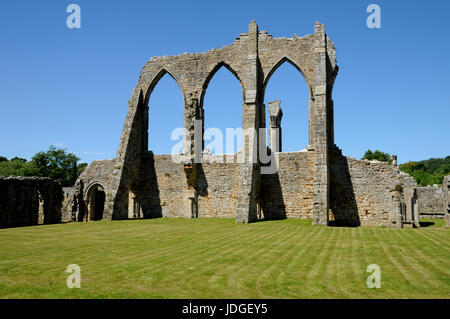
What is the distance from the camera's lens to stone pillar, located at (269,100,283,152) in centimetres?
2396

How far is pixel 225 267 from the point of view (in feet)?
21.2

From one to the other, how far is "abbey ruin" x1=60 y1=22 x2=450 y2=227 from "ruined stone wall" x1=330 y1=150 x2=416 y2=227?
0.04 metres

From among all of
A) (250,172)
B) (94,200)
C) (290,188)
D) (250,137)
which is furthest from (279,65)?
(94,200)

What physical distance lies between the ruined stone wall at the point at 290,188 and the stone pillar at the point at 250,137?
96 cm

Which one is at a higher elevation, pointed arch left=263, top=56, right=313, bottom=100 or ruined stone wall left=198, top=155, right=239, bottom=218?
pointed arch left=263, top=56, right=313, bottom=100

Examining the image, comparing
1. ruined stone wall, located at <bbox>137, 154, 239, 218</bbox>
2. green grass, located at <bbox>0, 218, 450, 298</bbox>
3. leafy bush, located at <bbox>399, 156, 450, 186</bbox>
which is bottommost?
green grass, located at <bbox>0, 218, 450, 298</bbox>

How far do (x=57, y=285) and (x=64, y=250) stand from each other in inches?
135

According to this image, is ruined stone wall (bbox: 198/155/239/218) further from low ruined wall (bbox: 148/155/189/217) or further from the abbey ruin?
low ruined wall (bbox: 148/155/189/217)

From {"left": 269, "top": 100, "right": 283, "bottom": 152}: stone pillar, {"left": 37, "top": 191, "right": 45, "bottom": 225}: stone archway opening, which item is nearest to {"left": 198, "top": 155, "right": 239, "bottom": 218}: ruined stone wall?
{"left": 269, "top": 100, "right": 283, "bottom": 152}: stone pillar

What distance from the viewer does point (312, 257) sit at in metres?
7.48

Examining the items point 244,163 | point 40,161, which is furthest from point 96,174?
point 40,161

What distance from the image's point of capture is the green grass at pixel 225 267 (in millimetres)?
4945

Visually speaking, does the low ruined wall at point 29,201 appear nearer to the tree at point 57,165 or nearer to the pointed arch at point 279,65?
the pointed arch at point 279,65
